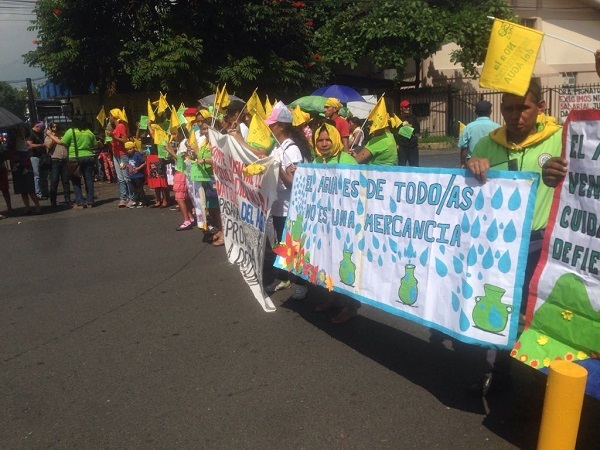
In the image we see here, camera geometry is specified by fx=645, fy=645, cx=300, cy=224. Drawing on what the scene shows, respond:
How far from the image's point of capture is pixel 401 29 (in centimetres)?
2220


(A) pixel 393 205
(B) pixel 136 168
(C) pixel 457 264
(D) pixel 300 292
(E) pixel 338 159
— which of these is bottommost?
(D) pixel 300 292

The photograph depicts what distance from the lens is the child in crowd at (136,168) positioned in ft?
38.9

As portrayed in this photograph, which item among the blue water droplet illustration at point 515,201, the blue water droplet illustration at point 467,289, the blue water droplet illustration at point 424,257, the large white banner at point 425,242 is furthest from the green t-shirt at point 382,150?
the blue water droplet illustration at point 515,201

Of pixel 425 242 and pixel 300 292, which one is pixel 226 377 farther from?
pixel 300 292

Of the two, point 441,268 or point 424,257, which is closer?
point 441,268

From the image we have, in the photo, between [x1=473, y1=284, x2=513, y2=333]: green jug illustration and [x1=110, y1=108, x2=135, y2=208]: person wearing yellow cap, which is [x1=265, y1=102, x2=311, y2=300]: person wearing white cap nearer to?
[x1=473, y1=284, x2=513, y2=333]: green jug illustration

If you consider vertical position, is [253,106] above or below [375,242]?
above

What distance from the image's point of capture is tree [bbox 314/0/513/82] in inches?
882

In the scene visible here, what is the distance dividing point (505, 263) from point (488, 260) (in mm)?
102

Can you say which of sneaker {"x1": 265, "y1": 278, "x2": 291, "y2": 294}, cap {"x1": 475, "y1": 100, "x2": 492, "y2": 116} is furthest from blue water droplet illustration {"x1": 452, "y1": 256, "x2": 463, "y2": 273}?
cap {"x1": 475, "y1": 100, "x2": 492, "y2": 116}

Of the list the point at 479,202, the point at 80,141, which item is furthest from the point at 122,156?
the point at 479,202

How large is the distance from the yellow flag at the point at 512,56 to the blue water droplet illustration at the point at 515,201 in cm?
50

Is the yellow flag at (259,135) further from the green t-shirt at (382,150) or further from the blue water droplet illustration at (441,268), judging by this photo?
the blue water droplet illustration at (441,268)

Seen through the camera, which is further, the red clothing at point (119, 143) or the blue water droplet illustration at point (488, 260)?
the red clothing at point (119, 143)
